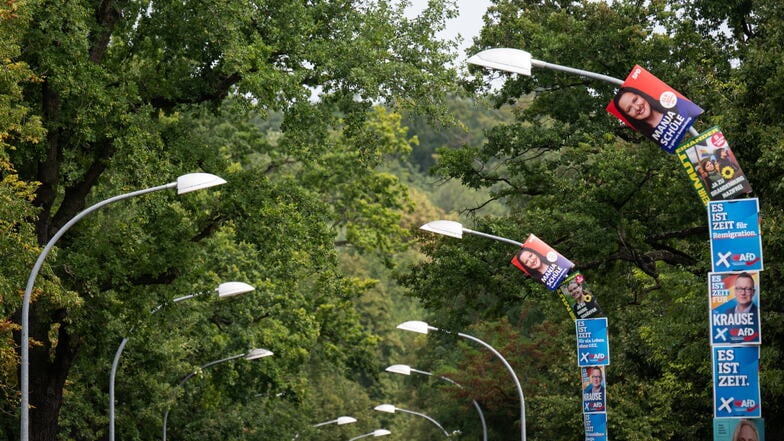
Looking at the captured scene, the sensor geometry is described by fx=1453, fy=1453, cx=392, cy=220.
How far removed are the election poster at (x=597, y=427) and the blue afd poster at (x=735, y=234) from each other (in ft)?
32.3

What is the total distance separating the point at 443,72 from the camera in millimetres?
28844

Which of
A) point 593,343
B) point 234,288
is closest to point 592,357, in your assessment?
point 593,343

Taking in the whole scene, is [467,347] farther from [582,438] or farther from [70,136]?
[70,136]

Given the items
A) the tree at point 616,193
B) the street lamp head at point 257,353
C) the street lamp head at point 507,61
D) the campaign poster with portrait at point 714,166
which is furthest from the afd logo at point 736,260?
the street lamp head at point 257,353

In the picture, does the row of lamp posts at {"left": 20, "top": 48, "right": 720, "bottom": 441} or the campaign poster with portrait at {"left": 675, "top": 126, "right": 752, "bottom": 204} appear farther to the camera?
the row of lamp posts at {"left": 20, "top": 48, "right": 720, "bottom": 441}

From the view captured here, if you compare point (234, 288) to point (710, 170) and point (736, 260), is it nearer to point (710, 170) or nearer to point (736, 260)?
point (710, 170)

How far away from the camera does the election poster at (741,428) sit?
603 inches

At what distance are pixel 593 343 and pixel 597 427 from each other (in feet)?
4.78

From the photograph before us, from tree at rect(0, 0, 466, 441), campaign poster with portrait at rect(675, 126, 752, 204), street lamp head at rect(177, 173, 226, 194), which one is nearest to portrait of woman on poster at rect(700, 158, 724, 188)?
campaign poster with portrait at rect(675, 126, 752, 204)

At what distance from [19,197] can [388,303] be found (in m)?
63.2

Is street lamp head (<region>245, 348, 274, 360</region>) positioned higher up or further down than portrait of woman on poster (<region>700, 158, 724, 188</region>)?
higher up

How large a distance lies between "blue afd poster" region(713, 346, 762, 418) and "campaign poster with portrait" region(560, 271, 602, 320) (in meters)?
10.1

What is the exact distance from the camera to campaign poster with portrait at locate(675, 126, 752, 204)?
15.9 metres

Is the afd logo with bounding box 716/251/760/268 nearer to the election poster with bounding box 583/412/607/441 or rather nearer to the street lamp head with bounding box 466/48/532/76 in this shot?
the street lamp head with bounding box 466/48/532/76
